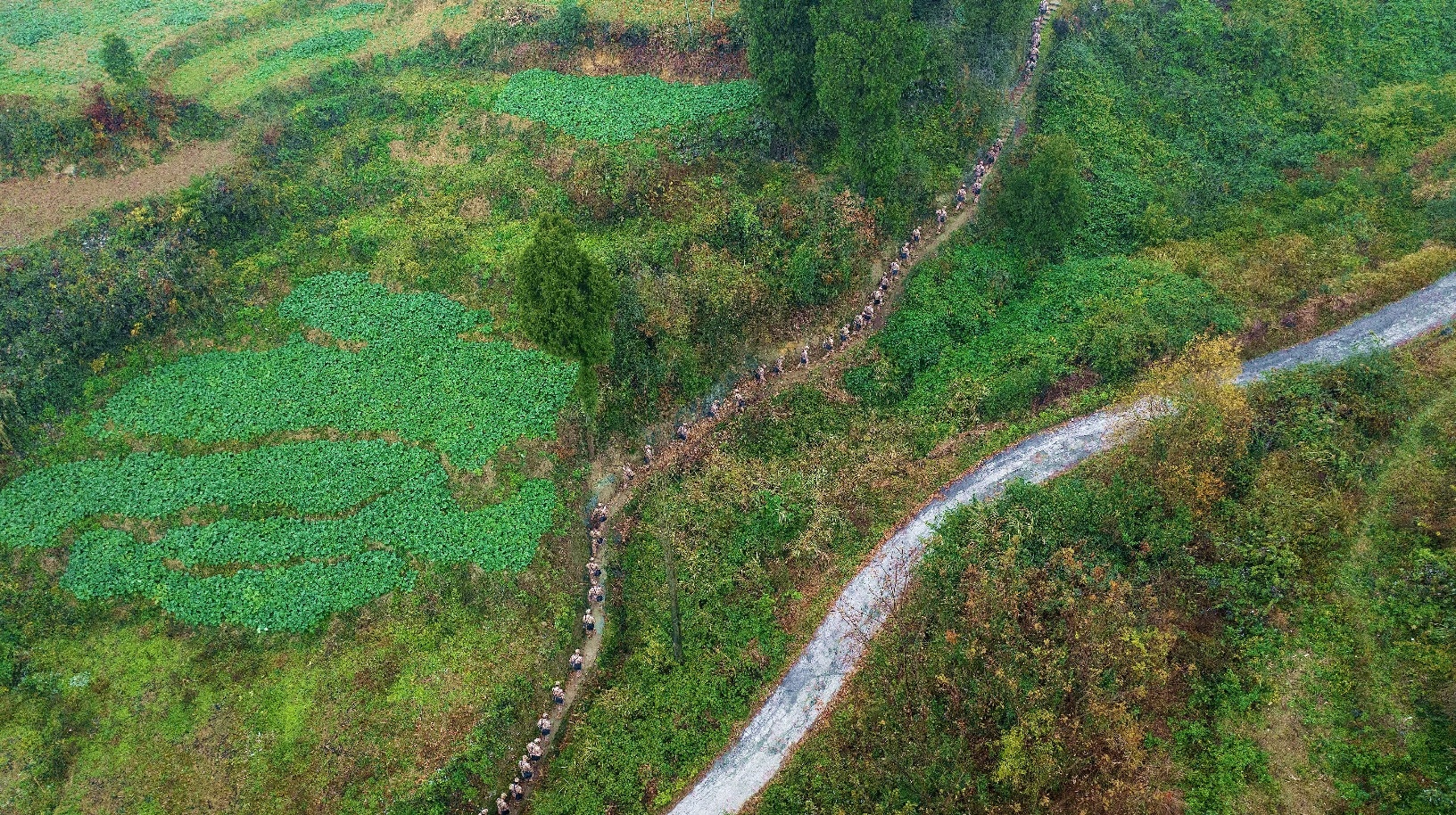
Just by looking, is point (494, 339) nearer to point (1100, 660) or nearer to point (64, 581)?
point (64, 581)

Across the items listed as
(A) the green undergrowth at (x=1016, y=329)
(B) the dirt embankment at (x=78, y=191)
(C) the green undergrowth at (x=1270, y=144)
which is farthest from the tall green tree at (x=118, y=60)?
(C) the green undergrowth at (x=1270, y=144)

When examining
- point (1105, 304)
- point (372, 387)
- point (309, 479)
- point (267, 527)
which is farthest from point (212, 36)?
point (1105, 304)

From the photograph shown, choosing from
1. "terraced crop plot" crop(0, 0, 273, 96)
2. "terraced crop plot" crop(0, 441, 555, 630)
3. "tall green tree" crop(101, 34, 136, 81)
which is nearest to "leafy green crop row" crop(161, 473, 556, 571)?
"terraced crop plot" crop(0, 441, 555, 630)

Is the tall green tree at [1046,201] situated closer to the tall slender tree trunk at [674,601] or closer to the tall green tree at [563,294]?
the tall green tree at [563,294]

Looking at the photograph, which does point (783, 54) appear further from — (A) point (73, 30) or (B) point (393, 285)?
(A) point (73, 30)

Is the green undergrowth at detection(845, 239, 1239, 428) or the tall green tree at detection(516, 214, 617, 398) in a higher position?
the tall green tree at detection(516, 214, 617, 398)

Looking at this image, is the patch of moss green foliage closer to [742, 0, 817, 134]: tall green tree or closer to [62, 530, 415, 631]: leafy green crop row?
[742, 0, 817, 134]: tall green tree

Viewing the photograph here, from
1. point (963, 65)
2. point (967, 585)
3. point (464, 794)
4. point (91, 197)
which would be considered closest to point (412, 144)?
point (91, 197)

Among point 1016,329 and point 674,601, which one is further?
point 1016,329
